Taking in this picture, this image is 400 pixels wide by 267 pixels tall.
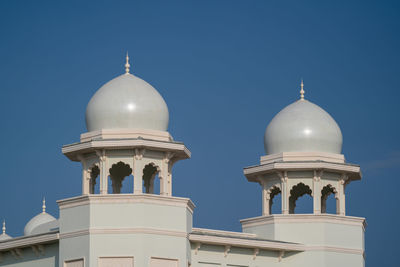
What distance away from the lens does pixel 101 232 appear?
49.6 m

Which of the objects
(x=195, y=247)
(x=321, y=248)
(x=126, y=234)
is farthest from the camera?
(x=321, y=248)

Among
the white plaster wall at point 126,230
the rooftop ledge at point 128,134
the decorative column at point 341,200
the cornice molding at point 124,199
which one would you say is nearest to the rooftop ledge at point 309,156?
the decorative column at point 341,200

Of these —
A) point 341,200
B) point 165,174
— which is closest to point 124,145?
point 165,174

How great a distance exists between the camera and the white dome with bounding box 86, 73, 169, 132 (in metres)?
51.8

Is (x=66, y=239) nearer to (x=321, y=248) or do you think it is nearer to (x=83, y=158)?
(x=83, y=158)

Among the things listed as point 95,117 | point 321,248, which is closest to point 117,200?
point 95,117

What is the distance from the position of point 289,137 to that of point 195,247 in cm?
891

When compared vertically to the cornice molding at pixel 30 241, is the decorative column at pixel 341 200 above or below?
above

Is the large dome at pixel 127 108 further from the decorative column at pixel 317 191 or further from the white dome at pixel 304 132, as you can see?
the decorative column at pixel 317 191

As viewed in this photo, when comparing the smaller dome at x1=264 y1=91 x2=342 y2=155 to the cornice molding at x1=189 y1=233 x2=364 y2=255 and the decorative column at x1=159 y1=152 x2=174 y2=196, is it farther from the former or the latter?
the decorative column at x1=159 y1=152 x2=174 y2=196

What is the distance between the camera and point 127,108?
170ft

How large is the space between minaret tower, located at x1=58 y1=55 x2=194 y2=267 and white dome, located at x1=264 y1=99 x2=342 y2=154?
314 inches

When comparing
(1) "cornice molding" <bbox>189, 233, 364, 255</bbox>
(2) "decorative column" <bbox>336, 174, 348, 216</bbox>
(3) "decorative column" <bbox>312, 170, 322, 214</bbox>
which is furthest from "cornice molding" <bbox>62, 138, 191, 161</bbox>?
(2) "decorative column" <bbox>336, 174, 348, 216</bbox>

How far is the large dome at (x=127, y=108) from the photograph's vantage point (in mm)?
51781
